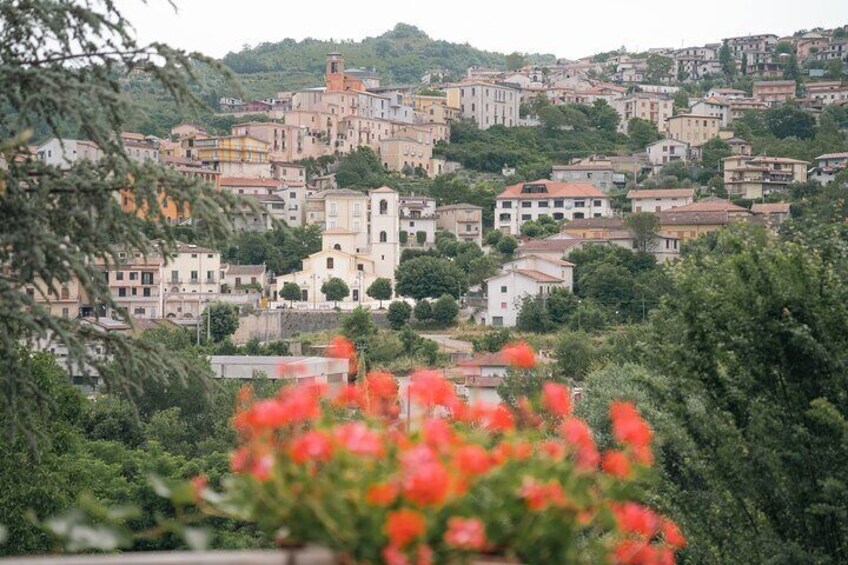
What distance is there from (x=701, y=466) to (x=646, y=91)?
143616mm

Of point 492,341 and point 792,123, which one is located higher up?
point 792,123

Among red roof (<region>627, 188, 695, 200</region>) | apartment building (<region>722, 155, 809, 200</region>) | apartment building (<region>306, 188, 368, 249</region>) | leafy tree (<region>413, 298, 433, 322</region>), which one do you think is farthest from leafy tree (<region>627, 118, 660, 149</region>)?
leafy tree (<region>413, 298, 433, 322</region>)

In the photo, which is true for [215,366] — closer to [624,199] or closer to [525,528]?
[525,528]

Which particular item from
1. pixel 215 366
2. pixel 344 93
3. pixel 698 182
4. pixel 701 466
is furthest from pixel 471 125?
pixel 701 466

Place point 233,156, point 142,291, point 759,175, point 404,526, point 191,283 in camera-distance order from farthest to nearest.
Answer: point 233,156, point 759,175, point 191,283, point 142,291, point 404,526

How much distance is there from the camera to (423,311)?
71.6m

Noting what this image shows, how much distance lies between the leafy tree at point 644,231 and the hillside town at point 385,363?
7.4 inches

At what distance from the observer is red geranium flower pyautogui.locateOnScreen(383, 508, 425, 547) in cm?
372

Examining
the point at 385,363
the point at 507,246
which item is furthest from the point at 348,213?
the point at 385,363

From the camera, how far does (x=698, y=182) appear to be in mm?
109438

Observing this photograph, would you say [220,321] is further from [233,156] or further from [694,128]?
[694,128]

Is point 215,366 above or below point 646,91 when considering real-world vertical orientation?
below

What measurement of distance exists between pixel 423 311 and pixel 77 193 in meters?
64.5

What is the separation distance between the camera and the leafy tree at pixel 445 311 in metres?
71.3
